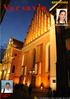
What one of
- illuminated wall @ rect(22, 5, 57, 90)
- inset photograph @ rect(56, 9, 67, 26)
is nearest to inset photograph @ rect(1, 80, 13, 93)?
illuminated wall @ rect(22, 5, 57, 90)

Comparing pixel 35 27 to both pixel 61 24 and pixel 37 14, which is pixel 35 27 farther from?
pixel 61 24

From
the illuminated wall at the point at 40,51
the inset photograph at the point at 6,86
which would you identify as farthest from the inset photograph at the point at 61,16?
the inset photograph at the point at 6,86

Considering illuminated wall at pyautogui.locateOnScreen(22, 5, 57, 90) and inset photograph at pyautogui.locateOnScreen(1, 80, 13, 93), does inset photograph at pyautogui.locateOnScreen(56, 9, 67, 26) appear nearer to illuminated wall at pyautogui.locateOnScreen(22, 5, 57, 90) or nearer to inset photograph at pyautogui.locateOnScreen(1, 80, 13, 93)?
illuminated wall at pyautogui.locateOnScreen(22, 5, 57, 90)

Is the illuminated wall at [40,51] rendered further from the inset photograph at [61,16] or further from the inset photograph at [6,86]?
the inset photograph at [6,86]

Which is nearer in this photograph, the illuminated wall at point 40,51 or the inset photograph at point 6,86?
the inset photograph at point 6,86

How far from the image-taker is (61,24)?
2.08 metres

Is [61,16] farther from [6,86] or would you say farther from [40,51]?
[6,86]

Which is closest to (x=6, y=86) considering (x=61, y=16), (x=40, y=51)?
(x=40, y=51)

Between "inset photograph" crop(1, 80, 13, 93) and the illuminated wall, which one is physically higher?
the illuminated wall

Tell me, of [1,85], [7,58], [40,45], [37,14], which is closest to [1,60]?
[7,58]

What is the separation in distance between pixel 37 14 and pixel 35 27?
0.64 ft

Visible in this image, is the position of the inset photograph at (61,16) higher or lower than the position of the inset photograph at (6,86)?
higher

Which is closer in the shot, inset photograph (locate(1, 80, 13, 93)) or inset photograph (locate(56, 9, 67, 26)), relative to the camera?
inset photograph (locate(1, 80, 13, 93))

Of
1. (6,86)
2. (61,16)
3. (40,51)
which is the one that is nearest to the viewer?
(6,86)
